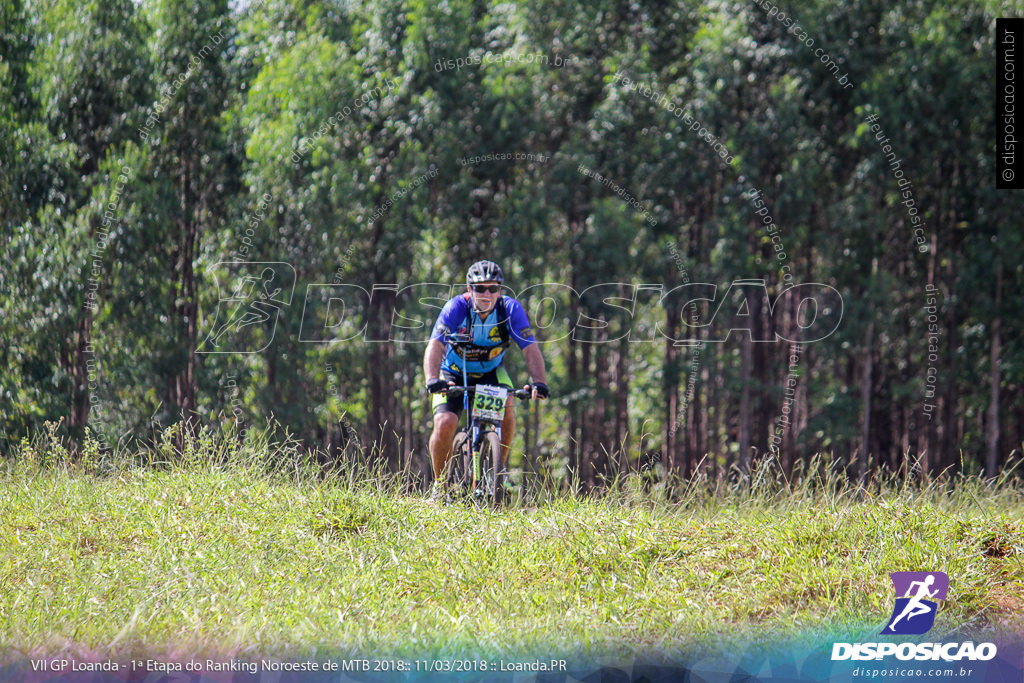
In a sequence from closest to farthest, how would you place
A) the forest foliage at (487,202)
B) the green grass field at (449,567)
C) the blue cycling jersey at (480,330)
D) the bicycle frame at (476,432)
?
the green grass field at (449,567) < the bicycle frame at (476,432) < the blue cycling jersey at (480,330) < the forest foliage at (487,202)

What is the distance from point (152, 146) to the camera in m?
13.4

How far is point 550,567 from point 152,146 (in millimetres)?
10836

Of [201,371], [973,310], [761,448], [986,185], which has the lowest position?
[761,448]

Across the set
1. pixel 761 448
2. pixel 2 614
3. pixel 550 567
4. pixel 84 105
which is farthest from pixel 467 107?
pixel 2 614

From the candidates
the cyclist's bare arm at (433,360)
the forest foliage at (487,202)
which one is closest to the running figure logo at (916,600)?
the cyclist's bare arm at (433,360)

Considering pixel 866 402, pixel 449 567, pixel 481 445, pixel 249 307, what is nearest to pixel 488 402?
pixel 481 445

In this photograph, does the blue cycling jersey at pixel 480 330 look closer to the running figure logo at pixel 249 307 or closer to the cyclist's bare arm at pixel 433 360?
the cyclist's bare arm at pixel 433 360

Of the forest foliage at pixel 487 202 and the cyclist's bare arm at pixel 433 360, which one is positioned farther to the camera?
the forest foliage at pixel 487 202

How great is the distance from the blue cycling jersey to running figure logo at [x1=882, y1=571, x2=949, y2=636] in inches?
141

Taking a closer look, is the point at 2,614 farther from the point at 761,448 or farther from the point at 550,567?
the point at 761,448

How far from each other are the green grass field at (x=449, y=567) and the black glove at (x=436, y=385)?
86cm

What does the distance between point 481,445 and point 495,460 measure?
29cm

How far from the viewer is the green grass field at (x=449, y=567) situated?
4.48 m

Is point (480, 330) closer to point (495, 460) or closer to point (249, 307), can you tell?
point (495, 460)
